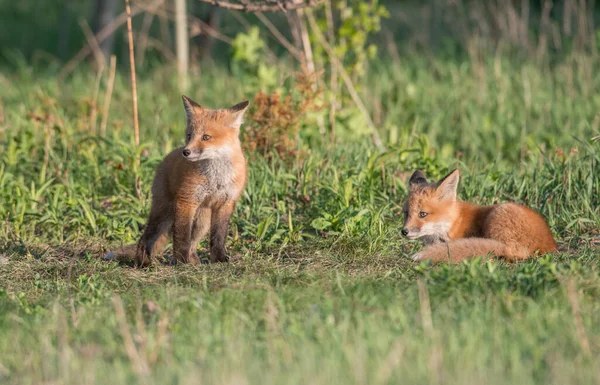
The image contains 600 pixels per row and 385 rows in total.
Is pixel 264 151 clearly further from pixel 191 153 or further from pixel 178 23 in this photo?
pixel 178 23

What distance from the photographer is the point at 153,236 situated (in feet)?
22.0

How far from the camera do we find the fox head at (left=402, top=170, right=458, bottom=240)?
648cm

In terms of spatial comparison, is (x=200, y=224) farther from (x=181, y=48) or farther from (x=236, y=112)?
(x=181, y=48)

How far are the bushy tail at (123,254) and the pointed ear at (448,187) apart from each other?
7.67ft

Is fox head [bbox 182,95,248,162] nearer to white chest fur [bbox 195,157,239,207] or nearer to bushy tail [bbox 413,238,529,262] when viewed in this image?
white chest fur [bbox 195,157,239,207]

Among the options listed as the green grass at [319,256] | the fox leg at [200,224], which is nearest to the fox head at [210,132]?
the fox leg at [200,224]

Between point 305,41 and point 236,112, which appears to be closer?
point 236,112

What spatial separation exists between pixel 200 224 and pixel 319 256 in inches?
38.2

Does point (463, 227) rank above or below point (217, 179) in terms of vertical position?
below

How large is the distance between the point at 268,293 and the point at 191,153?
5.47 ft

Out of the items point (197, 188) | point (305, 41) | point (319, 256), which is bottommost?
point (319, 256)

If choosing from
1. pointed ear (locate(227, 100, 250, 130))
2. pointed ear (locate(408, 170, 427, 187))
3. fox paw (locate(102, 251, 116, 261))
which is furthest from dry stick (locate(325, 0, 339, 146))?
fox paw (locate(102, 251, 116, 261))

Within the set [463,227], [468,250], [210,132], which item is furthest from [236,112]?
[468,250]

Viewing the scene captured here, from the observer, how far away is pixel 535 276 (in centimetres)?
506
